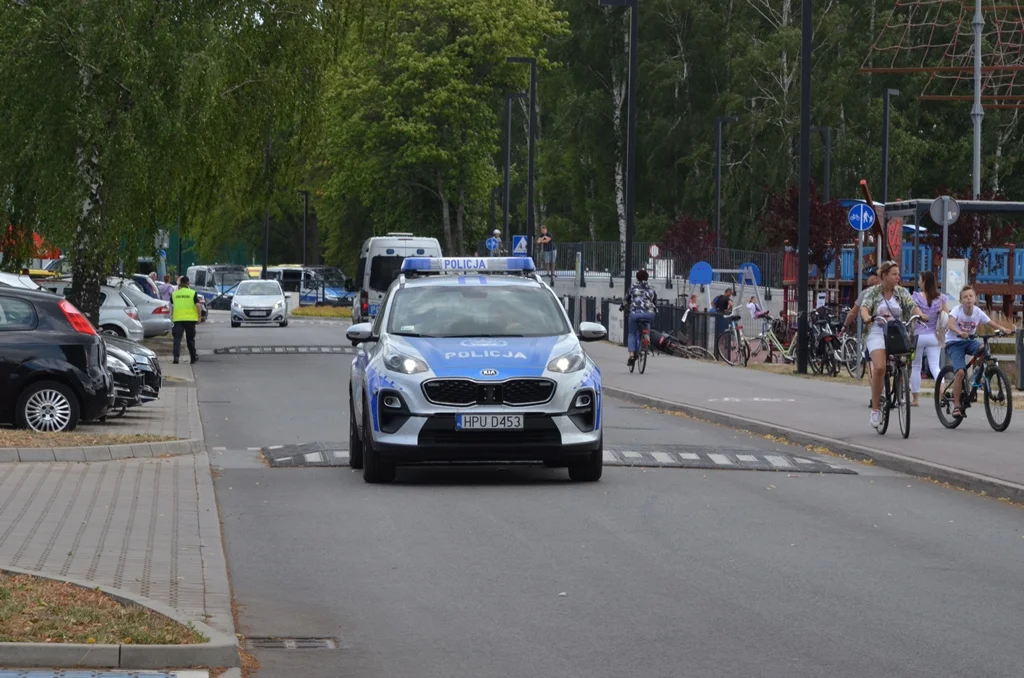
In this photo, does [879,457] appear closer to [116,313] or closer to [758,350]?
[758,350]

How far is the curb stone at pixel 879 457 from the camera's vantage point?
47.0 ft

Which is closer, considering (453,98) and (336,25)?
(336,25)

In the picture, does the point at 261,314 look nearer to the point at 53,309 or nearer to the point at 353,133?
the point at 353,133

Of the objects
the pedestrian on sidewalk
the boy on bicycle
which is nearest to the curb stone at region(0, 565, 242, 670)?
the boy on bicycle

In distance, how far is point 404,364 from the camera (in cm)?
1408

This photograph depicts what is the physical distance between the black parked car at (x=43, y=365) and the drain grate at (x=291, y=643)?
33.2 ft

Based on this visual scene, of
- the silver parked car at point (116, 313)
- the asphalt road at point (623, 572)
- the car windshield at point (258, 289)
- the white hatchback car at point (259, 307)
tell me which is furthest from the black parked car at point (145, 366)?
the car windshield at point (258, 289)

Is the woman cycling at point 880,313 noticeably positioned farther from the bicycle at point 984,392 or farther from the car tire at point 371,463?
the car tire at point 371,463

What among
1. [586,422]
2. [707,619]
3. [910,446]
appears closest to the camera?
[707,619]

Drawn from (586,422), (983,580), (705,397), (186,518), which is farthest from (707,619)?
(705,397)

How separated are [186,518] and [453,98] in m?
61.4

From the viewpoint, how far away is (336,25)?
32094mm

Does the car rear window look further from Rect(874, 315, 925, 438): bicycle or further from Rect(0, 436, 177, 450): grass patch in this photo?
Rect(874, 315, 925, 438): bicycle

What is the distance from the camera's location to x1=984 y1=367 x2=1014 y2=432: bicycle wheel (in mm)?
19172
